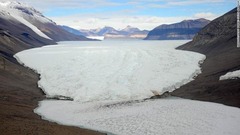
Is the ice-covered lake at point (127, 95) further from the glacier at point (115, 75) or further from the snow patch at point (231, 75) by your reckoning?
the snow patch at point (231, 75)

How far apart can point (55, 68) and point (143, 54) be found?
1948 cm

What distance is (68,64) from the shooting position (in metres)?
58.8

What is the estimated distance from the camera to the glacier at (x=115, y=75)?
42094 millimetres

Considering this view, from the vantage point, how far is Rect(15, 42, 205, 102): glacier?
42094 mm

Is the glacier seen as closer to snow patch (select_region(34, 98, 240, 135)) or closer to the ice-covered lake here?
the ice-covered lake

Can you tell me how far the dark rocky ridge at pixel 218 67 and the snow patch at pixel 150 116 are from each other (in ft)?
8.91

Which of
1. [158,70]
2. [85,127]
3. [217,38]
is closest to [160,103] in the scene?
[85,127]

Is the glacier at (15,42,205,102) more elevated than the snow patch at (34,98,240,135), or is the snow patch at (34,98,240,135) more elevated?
the glacier at (15,42,205,102)

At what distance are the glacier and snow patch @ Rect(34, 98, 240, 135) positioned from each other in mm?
3565

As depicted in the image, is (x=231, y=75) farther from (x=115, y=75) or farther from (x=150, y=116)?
(x=150, y=116)

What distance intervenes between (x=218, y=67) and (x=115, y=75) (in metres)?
15.8

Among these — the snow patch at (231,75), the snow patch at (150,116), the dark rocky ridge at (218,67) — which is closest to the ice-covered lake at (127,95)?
the snow patch at (150,116)

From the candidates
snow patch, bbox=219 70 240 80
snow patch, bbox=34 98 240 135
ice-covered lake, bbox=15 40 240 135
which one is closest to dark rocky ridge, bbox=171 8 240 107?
snow patch, bbox=219 70 240 80

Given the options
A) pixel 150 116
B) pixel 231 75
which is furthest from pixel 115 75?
pixel 150 116
